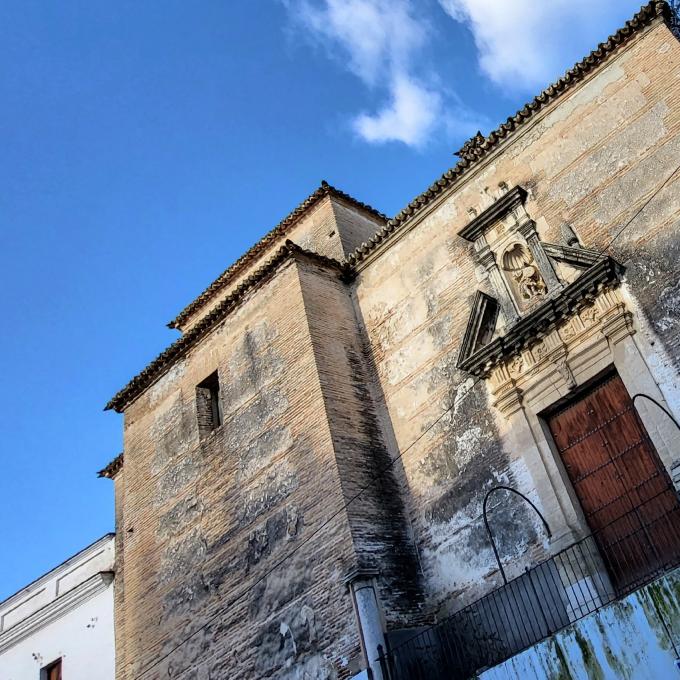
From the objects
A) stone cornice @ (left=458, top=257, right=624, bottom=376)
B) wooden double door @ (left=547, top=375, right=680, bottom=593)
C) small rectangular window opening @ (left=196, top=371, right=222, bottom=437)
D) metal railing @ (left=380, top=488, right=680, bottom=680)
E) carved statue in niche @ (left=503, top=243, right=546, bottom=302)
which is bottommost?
metal railing @ (left=380, top=488, right=680, bottom=680)

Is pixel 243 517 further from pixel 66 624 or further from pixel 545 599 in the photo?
pixel 66 624

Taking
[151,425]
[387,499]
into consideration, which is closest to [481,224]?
[387,499]

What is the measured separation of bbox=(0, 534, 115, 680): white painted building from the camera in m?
14.1

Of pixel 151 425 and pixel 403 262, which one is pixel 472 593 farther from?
pixel 151 425

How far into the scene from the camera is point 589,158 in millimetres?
10117

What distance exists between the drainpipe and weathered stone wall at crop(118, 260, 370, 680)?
259 millimetres

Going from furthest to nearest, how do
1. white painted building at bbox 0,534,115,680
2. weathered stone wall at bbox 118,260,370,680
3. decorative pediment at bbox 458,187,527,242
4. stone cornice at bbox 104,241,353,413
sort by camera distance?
1. white painted building at bbox 0,534,115,680
2. stone cornice at bbox 104,241,353,413
3. decorative pediment at bbox 458,187,527,242
4. weathered stone wall at bbox 118,260,370,680

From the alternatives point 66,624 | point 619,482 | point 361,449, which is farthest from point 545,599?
point 66,624

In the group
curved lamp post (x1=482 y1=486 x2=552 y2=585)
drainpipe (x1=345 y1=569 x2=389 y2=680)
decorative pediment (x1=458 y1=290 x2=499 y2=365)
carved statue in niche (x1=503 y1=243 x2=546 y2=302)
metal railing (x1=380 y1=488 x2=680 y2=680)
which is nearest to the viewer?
metal railing (x1=380 y1=488 x2=680 y2=680)

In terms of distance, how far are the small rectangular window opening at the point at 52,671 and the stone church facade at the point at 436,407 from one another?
264 cm

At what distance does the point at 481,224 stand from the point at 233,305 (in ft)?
14.0

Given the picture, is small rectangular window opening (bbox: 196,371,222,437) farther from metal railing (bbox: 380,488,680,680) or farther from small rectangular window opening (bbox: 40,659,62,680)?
small rectangular window opening (bbox: 40,659,62,680)

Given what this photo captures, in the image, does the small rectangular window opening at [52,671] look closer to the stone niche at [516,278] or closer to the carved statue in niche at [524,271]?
the stone niche at [516,278]

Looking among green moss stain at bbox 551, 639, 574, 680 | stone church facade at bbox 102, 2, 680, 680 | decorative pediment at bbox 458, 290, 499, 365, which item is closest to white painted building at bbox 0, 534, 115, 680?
stone church facade at bbox 102, 2, 680, 680
